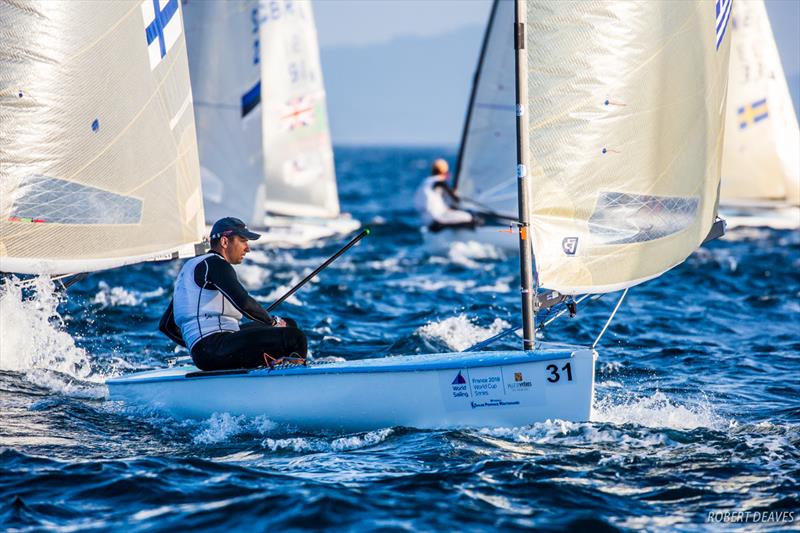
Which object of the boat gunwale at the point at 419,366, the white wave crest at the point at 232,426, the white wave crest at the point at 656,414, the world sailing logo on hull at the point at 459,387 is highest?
the boat gunwale at the point at 419,366

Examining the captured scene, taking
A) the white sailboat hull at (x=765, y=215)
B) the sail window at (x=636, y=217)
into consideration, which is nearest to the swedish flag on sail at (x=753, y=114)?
the white sailboat hull at (x=765, y=215)

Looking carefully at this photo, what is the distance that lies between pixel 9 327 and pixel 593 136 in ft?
14.7

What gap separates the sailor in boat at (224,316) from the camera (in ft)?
21.2

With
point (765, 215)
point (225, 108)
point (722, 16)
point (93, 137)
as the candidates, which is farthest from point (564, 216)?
point (765, 215)

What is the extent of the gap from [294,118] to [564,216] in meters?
12.3

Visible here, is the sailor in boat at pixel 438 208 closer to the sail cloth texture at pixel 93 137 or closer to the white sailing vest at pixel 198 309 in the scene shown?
the sail cloth texture at pixel 93 137

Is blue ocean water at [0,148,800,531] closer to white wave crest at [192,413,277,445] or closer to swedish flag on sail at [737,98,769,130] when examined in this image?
white wave crest at [192,413,277,445]

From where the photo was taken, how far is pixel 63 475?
217 inches

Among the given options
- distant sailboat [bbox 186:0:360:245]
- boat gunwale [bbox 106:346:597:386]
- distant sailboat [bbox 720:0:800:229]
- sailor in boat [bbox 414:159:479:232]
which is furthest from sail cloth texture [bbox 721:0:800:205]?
boat gunwale [bbox 106:346:597:386]

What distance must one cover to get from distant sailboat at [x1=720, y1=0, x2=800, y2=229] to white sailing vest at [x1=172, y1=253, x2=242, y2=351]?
1184 cm

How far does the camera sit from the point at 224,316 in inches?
261

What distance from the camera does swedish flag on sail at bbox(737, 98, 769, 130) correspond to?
16797 mm

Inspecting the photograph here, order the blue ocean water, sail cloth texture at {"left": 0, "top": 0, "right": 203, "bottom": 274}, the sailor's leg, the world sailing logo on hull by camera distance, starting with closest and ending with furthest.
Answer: the blue ocean water < the world sailing logo on hull < the sailor's leg < sail cloth texture at {"left": 0, "top": 0, "right": 203, "bottom": 274}

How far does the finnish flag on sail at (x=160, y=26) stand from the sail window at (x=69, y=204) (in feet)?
3.31
